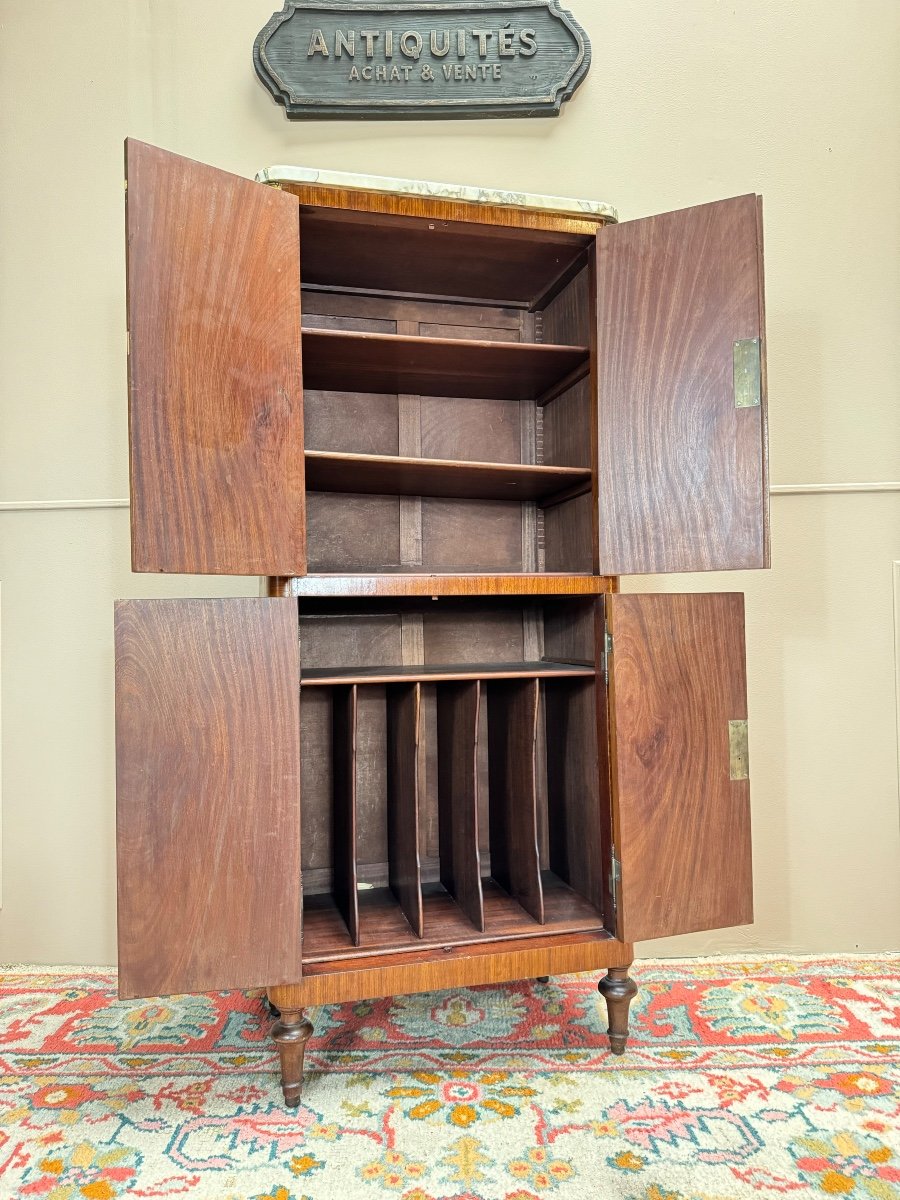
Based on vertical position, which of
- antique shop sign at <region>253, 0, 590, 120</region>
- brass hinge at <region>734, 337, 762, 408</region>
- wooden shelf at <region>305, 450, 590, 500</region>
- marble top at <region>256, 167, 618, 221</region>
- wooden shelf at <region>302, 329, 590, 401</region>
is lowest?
Answer: wooden shelf at <region>305, 450, 590, 500</region>

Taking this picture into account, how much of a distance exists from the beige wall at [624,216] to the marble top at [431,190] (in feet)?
1.98

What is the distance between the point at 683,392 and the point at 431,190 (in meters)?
0.56

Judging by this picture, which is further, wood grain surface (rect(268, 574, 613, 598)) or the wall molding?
the wall molding

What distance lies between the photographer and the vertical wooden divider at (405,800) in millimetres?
1342

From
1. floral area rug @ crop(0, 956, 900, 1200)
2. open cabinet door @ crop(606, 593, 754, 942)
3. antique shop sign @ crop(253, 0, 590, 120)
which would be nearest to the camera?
floral area rug @ crop(0, 956, 900, 1200)

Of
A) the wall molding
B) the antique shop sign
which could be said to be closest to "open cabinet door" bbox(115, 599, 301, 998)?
the wall molding

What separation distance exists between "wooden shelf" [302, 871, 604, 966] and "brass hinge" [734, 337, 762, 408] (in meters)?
0.99

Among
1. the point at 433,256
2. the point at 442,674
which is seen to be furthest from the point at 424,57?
the point at 442,674

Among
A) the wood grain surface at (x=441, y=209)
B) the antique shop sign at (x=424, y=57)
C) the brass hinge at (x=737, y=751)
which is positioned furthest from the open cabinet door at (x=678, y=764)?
the antique shop sign at (x=424, y=57)

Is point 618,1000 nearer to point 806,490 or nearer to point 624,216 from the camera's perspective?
point 806,490

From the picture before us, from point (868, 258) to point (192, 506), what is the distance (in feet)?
5.82

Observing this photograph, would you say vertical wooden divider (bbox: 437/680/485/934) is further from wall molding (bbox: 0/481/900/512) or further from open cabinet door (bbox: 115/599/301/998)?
wall molding (bbox: 0/481/900/512)

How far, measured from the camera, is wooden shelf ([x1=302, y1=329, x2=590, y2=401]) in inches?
53.3

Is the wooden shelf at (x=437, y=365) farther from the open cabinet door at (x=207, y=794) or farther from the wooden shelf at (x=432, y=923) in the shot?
the wooden shelf at (x=432, y=923)
